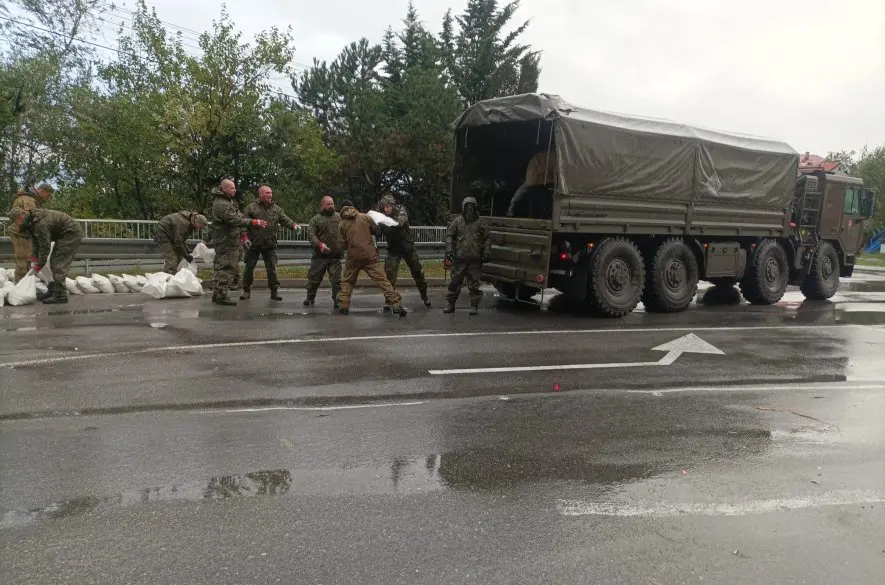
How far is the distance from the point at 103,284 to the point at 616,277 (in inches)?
348

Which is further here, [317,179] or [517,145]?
[317,179]

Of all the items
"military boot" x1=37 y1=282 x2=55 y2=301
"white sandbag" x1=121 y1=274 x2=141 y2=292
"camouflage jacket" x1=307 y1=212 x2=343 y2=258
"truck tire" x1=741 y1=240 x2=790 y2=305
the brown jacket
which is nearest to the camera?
the brown jacket

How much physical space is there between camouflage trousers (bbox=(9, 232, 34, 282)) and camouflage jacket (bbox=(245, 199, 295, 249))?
3809 mm

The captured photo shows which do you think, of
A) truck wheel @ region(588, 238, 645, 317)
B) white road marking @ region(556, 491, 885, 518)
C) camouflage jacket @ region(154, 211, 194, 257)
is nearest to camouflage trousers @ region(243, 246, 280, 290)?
camouflage jacket @ region(154, 211, 194, 257)

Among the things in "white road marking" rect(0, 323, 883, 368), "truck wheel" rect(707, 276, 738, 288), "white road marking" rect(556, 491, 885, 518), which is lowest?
"white road marking" rect(0, 323, 883, 368)

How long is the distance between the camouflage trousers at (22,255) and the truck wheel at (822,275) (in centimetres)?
1486

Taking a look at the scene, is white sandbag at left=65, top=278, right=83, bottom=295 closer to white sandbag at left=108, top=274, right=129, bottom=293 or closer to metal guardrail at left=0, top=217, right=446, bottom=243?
white sandbag at left=108, top=274, right=129, bottom=293

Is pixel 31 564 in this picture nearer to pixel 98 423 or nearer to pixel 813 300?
pixel 98 423

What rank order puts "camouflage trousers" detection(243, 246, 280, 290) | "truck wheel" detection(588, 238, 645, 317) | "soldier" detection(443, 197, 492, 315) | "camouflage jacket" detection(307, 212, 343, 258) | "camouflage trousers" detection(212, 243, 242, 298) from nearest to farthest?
1. "soldier" detection(443, 197, 492, 315)
2. "truck wheel" detection(588, 238, 645, 317)
3. "camouflage trousers" detection(212, 243, 242, 298)
4. "camouflage jacket" detection(307, 212, 343, 258)
5. "camouflage trousers" detection(243, 246, 280, 290)

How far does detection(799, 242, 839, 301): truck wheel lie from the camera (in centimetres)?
1473

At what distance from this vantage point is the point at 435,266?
19.6m

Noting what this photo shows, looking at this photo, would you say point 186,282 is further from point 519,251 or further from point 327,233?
point 519,251

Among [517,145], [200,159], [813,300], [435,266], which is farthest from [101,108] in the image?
[813,300]

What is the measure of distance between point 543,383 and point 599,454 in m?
1.94
